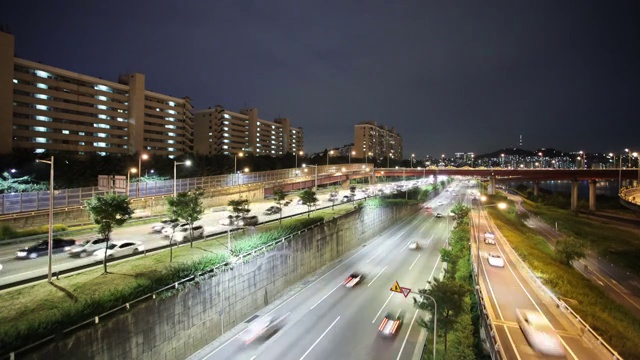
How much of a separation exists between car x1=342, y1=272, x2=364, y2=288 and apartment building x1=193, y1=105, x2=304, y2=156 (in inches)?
4174

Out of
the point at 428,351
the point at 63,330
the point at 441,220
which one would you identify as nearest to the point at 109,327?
the point at 63,330

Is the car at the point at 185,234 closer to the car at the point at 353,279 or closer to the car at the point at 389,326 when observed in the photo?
the car at the point at 353,279

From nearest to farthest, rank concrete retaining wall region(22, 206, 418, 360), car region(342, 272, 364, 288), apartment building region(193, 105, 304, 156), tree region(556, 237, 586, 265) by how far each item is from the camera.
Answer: concrete retaining wall region(22, 206, 418, 360) → car region(342, 272, 364, 288) → tree region(556, 237, 586, 265) → apartment building region(193, 105, 304, 156)

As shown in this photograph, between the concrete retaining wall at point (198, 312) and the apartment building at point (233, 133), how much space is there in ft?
345

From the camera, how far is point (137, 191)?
39.8 meters

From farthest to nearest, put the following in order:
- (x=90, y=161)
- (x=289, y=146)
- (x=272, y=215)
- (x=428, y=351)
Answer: (x=289, y=146)
(x=90, y=161)
(x=272, y=215)
(x=428, y=351)

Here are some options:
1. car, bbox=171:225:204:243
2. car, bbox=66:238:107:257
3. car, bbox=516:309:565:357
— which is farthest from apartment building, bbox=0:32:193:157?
car, bbox=516:309:565:357

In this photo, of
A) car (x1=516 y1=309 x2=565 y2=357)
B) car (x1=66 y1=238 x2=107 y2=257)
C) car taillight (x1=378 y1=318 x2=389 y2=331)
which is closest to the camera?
car (x1=516 y1=309 x2=565 y2=357)

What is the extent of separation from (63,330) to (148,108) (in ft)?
311

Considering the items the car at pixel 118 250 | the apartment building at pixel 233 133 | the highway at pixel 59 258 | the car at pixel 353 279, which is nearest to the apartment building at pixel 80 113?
the apartment building at pixel 233 133

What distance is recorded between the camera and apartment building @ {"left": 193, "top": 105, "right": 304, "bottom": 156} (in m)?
134

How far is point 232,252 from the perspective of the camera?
25828 millimetres

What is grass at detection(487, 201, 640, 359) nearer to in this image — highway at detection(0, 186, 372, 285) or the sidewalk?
the sidewalk

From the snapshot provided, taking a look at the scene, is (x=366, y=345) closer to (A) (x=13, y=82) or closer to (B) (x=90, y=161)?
(B) (x=90, y=161)
